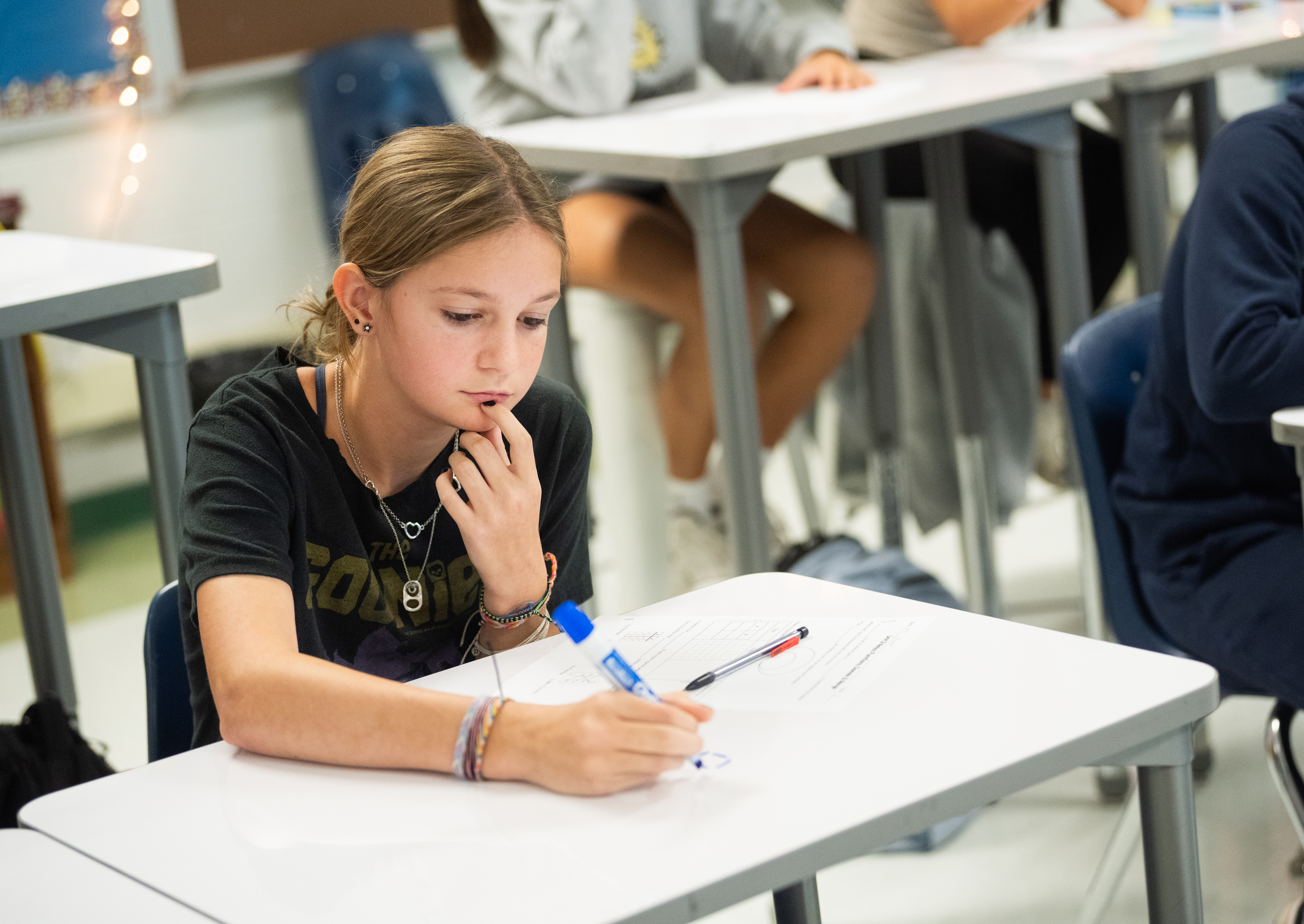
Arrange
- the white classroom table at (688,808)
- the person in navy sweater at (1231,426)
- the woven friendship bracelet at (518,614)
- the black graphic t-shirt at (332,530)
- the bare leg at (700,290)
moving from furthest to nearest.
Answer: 1. the bare leg at (700,290)
2. the person in navy sweater at (1231,426)
3. the woven friendship bracelet at (518,614)
4. the black graphic t-shirt at (332,530)
5. the white classroom table at (688,808)

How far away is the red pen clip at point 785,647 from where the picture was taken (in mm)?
949

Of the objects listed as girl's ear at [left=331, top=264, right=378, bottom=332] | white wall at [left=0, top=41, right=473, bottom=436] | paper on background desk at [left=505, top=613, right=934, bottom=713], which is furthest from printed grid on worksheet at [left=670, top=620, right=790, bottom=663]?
white wall at [left=0, top=41, right=473, bottom=436]

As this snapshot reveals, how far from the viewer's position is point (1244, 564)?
4.87ft

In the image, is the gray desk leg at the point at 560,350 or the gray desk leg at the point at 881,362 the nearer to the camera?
the gray desk leg at the point at 560,350

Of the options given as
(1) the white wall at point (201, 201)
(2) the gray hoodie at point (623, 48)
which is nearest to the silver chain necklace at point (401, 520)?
(2) the gray hoodie at point (623, 48)

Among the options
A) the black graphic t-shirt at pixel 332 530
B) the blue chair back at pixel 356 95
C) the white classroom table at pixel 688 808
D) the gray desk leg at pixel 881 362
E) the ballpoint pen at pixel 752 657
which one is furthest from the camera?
the blue chair back at pixel 356 95

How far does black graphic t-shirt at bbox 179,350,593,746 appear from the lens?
1.02 metres

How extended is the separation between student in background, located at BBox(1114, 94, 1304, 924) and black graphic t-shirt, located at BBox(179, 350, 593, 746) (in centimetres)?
64

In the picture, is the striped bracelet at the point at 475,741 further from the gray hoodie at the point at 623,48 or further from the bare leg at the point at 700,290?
the gray hoodie at the point at 623,48

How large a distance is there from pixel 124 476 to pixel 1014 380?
240cm

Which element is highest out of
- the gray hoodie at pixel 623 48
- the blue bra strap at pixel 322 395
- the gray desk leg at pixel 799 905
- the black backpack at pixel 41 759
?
the gray hoodie at pixel 623 48

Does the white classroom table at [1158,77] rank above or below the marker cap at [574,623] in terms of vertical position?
above

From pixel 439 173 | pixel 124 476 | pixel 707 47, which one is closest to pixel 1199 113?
pixel 707 47

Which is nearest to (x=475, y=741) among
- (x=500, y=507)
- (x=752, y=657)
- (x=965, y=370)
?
(x=752, y=657)
